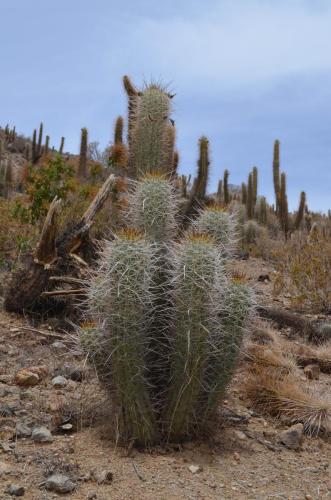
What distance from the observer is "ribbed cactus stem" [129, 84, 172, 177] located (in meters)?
6.40

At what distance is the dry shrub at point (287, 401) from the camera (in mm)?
4746

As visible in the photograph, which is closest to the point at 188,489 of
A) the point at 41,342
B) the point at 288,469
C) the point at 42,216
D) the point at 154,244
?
the point at 288,469

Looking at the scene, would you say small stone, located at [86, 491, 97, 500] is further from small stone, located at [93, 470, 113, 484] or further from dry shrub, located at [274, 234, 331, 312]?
dry shrub, located at [274, 234, 331, 312]

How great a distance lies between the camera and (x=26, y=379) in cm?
484

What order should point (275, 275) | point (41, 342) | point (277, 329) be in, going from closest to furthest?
point (41, 342)
point (277, 329)
point (275, 275)

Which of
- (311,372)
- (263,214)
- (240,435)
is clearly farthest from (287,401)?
(263,214)

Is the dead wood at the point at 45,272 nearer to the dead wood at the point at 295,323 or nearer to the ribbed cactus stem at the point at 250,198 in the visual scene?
the dead wood at the point at 295,323

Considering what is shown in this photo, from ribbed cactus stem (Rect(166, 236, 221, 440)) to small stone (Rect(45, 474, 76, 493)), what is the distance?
2.66ft

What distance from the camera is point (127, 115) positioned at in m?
7.89

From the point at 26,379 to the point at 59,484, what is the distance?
1.56 meters

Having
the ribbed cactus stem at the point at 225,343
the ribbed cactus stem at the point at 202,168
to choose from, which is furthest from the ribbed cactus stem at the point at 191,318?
the ribbed cactus stem at the point at 202,168

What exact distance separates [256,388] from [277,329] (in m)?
2.37

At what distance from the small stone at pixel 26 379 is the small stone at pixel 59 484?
1.49m

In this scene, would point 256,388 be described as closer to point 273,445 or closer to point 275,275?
point 273,445
